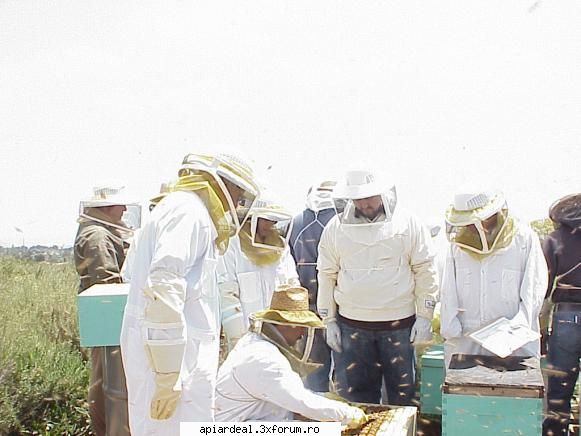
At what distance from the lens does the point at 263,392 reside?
2.85 m

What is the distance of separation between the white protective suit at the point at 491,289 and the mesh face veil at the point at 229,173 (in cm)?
149

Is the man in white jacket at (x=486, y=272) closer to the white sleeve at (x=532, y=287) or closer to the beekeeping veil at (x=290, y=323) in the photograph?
the white sleeve at (x=532, y=287)

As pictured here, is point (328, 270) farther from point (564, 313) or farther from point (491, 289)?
point (564, 313)

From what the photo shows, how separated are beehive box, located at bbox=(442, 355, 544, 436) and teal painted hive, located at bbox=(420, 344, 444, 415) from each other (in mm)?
749

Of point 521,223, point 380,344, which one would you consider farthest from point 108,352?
point 521,223

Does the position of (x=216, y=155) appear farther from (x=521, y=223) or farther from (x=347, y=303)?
(x=521, y=223)

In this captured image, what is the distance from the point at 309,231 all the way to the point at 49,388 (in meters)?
1.93

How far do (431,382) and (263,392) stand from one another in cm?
135

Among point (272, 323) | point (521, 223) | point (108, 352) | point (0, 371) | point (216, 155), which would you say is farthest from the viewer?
point (0, 371)

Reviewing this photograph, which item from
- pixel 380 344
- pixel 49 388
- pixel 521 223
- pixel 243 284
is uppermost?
pixel 521 223

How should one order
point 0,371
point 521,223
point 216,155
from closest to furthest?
1. point 216,155
2. point 521,223
3. point 0,371

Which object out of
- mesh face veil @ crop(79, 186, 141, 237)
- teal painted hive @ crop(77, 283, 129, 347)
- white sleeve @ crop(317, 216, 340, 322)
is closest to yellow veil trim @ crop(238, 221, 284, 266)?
white sleeve @ crop(317, 216, 340, 322)

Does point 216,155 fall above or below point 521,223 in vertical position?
above

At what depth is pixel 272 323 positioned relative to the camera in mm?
2953
